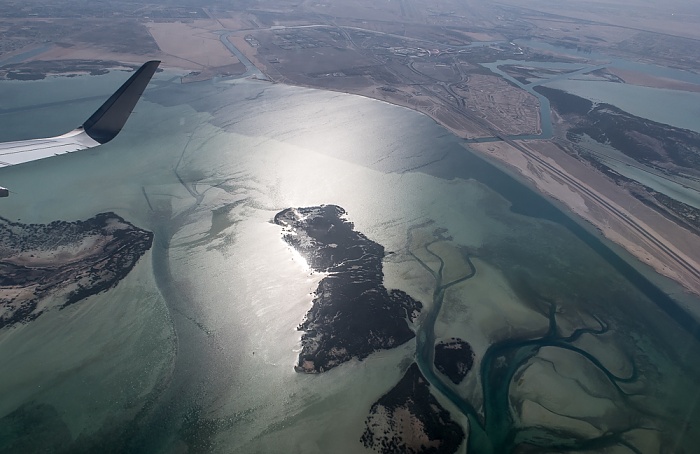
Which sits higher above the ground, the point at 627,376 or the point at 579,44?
the point at 579,44

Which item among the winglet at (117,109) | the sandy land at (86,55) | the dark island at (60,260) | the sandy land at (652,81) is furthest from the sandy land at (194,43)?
the sandy land at (652,81)

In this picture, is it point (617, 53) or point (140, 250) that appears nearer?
point (140, 250)

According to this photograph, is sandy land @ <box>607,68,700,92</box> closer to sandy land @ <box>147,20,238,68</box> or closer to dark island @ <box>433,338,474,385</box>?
sandy land @ <box>147,20,238,68</box>

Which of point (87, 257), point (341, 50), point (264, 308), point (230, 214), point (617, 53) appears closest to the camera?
point (264, 308)

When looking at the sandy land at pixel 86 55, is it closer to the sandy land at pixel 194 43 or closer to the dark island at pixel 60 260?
the sandy land at pixel 194 43

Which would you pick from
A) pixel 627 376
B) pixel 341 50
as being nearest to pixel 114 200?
pixel 627 376

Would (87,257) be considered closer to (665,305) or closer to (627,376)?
(627,376)

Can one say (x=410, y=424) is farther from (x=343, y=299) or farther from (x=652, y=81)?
(x=652, y=81)
